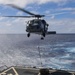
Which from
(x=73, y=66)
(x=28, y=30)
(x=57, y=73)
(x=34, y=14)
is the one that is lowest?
(x=73, y=66)

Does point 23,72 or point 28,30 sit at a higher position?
point 28,30

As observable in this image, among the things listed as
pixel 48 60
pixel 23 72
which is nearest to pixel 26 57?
pixel 48 60

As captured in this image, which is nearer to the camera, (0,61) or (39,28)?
(39,28)

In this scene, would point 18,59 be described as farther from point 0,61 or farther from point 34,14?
point 34,14

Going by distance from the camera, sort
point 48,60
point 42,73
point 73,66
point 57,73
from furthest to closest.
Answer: point 48,60 < point 73,66 < point 57,73 < point 42,73

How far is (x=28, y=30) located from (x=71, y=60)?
174 ft

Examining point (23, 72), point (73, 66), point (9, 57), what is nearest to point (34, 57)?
point (9, 57)

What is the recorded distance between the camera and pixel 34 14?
45406mm

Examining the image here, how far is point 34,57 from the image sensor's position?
100 m

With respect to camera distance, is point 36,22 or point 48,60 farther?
point 48,60

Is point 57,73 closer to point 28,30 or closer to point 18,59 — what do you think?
point 28,30

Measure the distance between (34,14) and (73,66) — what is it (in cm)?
4344

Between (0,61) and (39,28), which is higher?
(39,28)

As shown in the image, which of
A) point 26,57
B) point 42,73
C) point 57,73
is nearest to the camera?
point 42,73
